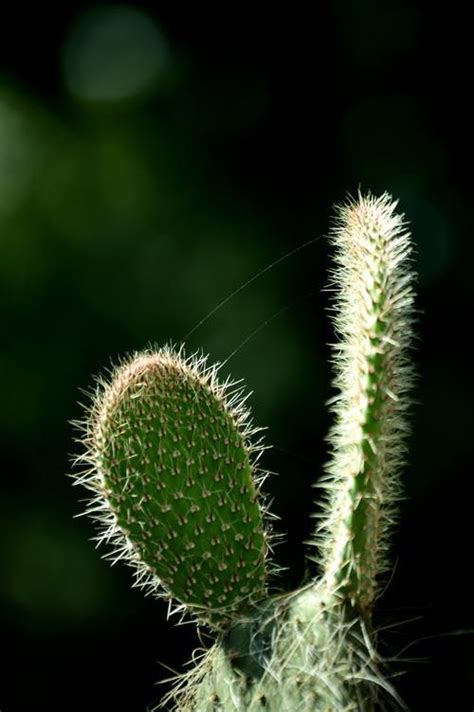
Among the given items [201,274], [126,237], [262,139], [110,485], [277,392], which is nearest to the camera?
[110,485]

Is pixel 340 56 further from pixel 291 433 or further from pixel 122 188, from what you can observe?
pixel 291 433

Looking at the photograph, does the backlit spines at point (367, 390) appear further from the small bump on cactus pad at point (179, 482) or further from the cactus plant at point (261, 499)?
the small bump on cactus pad at point (179, 482)

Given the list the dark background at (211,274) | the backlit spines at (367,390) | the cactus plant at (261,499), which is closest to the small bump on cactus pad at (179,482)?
the cactus plant at (261,499)

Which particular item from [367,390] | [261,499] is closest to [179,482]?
[261,499]

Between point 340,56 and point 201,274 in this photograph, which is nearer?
point 201,274

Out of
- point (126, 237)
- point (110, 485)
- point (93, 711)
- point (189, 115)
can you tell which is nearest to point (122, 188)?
point (126, 237)

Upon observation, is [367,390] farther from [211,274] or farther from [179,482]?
[211,274]
